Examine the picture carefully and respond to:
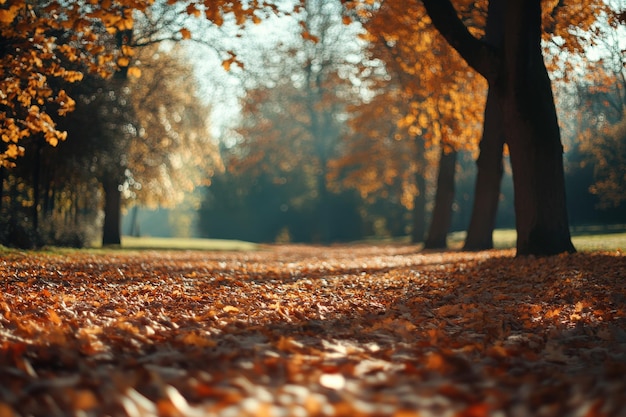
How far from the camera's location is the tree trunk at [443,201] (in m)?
22.1

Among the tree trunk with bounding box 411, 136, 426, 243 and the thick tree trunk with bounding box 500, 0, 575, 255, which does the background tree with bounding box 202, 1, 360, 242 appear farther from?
the thick tree trunk with bounding box 500, 0, 575, 255

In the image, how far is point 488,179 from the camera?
1725cm

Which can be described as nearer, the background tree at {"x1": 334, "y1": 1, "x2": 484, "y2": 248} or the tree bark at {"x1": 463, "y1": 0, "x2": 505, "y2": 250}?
the background tree at {"x1": 334, "y1": 1, "x2": 484, "y2": 248}

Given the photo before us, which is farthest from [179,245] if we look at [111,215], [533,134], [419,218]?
[533,134]

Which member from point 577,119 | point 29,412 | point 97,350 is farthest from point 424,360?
point 577,119

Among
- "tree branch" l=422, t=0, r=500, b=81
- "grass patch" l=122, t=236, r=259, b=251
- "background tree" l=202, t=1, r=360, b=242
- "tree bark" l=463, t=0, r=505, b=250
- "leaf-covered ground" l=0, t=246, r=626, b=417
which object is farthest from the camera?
"background tree" l=202, t=1, r=360, b=242

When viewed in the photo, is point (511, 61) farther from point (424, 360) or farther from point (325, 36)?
point (325, 36)

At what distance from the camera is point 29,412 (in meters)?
2.67

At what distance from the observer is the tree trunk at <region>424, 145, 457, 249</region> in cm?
2212

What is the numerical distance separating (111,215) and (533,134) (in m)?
16.6

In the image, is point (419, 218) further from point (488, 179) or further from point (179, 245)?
point (488, 179)

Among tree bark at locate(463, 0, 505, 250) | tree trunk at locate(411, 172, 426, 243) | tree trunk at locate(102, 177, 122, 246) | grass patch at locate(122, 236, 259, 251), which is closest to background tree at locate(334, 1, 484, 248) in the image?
tree bark at locate(463, 0, 505, 250)

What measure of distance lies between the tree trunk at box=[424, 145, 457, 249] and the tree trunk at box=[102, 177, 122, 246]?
38.7ft

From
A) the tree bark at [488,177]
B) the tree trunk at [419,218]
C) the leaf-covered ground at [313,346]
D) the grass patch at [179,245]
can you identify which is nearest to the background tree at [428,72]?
the tree bark at [488,177]
